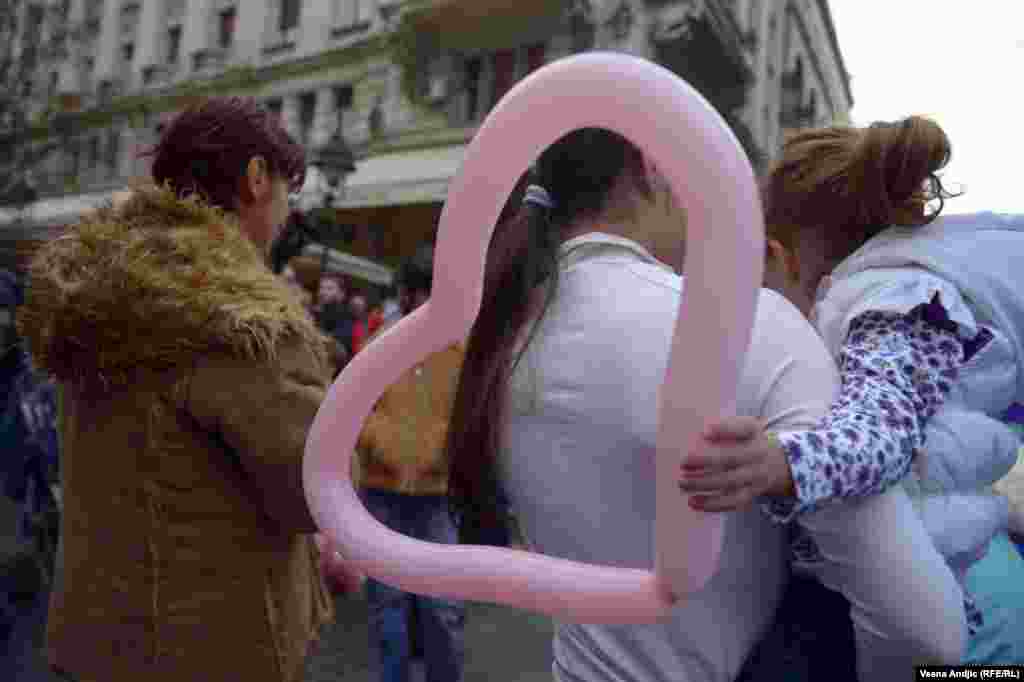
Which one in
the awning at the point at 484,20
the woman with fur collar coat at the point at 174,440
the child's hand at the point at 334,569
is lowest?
the child's hand at the point at 334,569

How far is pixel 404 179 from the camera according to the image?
1354 cm

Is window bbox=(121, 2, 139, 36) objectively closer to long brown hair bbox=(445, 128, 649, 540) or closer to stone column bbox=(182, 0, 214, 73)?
stone column bbox=(182, 0, 214, 73)

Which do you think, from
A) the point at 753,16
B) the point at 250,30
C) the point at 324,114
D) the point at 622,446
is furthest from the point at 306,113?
the point at 622,446

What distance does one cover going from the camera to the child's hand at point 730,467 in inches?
30.5

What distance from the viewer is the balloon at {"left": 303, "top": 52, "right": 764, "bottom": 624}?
2.46 ft

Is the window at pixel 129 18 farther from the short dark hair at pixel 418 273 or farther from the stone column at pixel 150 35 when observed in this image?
the short dark hair at pixel 418 273

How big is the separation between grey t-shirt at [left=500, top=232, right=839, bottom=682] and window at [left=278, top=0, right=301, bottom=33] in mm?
19090

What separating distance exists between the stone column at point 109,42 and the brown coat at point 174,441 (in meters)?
24.1

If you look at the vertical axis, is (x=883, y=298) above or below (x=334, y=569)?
above

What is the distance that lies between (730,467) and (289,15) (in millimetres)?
19820

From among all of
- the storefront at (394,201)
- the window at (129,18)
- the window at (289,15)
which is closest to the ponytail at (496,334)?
the storefront at (394,201)

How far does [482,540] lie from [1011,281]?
30.8 inches

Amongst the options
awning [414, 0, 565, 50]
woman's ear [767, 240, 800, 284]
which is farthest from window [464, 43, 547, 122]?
woman's ear [767, 240, 800, 284]

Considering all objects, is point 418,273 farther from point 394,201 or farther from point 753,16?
point 753,16
